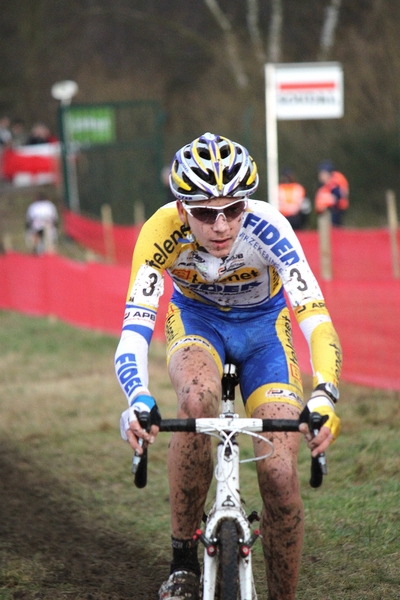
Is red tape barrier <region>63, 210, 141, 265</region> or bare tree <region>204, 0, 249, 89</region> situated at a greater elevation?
bare tree <region>204, 0, 249, 89</region>

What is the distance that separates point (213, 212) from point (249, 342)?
761 mm

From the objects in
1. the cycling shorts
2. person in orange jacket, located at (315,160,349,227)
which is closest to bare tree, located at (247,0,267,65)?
person in orange jacket, located at (315,160,349,227)

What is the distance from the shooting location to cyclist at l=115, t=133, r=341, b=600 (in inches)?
166

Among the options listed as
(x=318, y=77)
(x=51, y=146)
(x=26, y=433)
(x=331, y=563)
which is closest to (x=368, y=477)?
(x=331, y=563)

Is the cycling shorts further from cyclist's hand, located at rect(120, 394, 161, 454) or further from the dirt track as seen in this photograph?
the dirt track

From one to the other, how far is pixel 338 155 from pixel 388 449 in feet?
63.6

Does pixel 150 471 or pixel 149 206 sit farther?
pixel 149 206

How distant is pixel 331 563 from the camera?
5.34m

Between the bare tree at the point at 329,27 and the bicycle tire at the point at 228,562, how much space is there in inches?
1109

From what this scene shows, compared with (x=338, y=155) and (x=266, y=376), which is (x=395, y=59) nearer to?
(x=338, y=155)

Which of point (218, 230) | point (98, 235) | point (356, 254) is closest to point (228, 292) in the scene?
point (218, 230)

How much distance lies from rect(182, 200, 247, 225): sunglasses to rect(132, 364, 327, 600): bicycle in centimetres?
92

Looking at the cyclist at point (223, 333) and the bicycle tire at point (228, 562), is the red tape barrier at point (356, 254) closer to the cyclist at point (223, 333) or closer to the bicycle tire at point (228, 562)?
the cyclist at point (223, 333)

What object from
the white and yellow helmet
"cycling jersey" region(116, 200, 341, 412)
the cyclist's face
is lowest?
"cycling jersey" region(116, 200, 341, 412)
